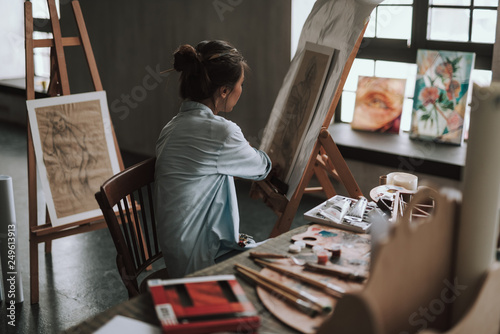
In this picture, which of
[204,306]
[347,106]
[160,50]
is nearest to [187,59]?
[204,306]

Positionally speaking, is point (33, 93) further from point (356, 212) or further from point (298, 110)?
point (356, 212)

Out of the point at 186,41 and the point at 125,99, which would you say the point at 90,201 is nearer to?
the point at 186,41

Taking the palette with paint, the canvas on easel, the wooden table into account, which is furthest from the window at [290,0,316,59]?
the wooden table

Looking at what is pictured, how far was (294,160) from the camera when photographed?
2324 mm

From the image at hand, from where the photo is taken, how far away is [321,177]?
7.97 ft

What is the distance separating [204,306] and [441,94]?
2.80 meters

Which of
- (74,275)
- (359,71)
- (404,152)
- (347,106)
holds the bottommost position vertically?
(74,275)

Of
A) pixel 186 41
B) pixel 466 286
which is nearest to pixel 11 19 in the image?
pixel 186 41

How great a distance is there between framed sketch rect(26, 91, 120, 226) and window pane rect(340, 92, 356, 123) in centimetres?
189

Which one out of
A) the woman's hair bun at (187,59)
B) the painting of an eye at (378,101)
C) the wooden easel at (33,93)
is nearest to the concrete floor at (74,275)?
the wooden easel at (33,93)

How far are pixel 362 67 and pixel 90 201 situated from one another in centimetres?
215

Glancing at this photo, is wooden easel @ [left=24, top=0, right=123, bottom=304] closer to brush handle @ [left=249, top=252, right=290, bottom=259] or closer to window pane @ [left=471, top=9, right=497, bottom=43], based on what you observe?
brush handle @ [left=249, top=252, right=290, bottom=259]

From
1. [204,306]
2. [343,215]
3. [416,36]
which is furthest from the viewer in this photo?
[416,36]

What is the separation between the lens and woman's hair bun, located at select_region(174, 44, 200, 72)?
189 centimetres
